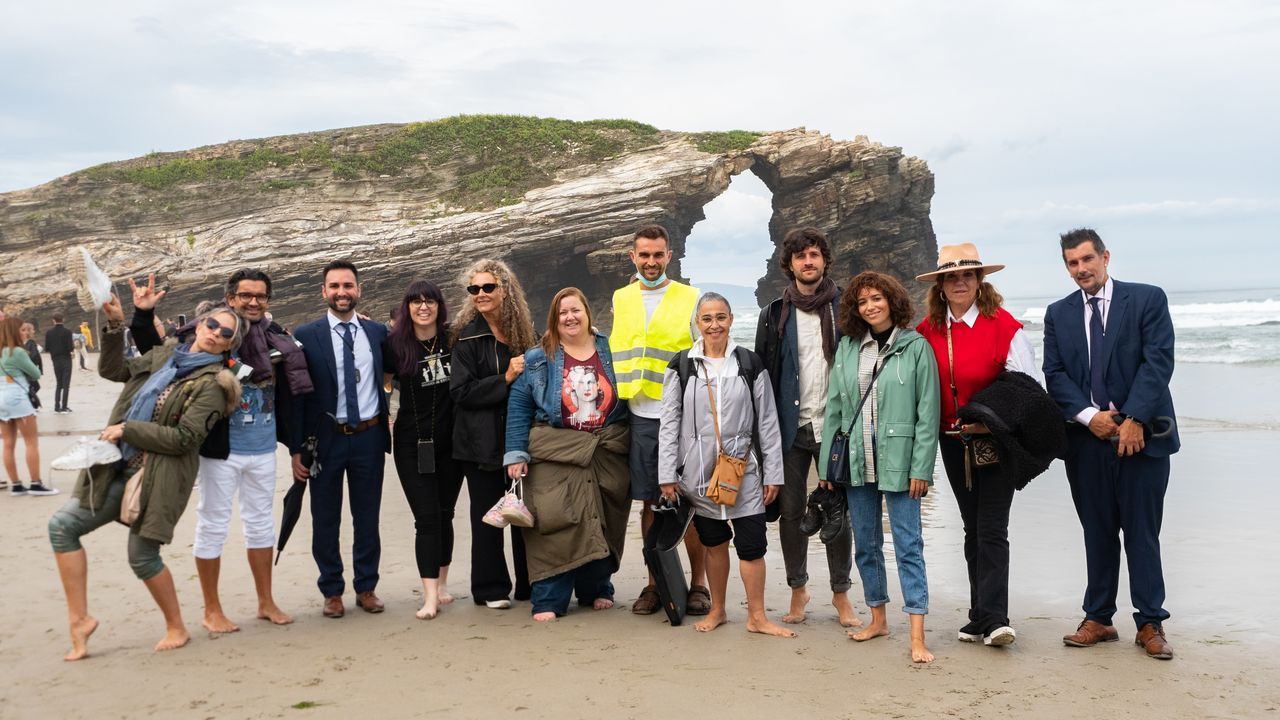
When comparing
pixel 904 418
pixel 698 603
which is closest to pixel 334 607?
pixel 698 603

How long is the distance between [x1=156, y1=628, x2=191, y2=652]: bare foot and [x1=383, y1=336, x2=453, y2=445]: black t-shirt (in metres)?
1.52

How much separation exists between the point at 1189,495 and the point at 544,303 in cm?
2846

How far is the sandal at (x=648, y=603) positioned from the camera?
17.0 ft

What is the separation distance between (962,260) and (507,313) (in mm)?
2549

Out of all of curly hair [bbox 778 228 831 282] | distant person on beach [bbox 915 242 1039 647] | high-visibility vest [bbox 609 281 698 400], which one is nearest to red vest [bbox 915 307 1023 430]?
distant person on beach [bbox 915 242 1039 647]

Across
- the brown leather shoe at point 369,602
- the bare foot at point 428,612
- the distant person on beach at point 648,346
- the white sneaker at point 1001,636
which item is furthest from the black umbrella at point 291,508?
the white sneaker at point 1001,636

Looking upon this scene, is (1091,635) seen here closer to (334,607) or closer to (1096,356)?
(1096,356)

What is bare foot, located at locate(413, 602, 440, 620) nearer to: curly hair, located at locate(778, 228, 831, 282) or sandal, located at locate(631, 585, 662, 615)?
sandal, located at locate(631, 585, 662, 615)

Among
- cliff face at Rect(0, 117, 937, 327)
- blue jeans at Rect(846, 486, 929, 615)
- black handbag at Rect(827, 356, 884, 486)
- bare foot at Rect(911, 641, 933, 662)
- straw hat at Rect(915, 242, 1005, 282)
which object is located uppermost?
cliff face at Rect(0, 117, 937, 327)

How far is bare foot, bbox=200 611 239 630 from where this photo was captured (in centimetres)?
480

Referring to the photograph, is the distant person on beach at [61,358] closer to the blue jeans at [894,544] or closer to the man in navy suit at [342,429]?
the man in navy suit at [342,429]

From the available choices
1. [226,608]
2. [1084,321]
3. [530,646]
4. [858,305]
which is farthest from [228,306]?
[1084,321]

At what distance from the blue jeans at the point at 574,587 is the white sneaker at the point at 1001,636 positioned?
2110mm

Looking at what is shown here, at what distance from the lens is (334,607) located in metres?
5.12
